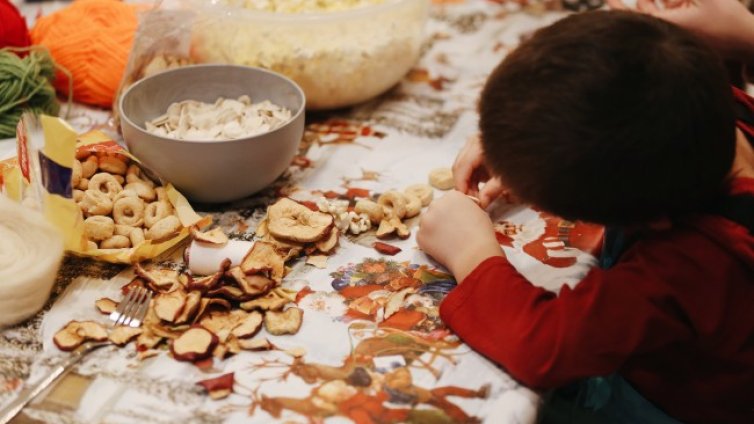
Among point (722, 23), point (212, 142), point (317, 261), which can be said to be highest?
point (722, 23)

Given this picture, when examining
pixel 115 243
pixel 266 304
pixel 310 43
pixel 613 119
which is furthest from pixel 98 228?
pixel 613 119

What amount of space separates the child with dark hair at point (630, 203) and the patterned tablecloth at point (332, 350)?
5 cm

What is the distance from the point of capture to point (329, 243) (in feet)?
2.98

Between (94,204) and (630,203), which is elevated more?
(630,203)

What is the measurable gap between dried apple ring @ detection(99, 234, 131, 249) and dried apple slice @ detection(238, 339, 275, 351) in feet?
0.72

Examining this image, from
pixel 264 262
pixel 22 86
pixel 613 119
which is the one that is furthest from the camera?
pixel 22 86

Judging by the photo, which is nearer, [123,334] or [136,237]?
[123,334]

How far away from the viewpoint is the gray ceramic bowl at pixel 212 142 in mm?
929

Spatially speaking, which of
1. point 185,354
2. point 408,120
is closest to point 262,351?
point 185,354

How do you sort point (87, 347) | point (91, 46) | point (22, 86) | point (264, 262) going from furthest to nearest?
1. point (91, 46)
2. point (22, 86)
3. point (264, 262)
4. point (87, 347)

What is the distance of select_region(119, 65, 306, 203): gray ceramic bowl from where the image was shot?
0.93 m

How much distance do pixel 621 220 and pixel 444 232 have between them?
0.80ft

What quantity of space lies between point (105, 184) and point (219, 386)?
0.37m

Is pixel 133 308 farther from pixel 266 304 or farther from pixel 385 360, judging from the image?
pixel 385 360
